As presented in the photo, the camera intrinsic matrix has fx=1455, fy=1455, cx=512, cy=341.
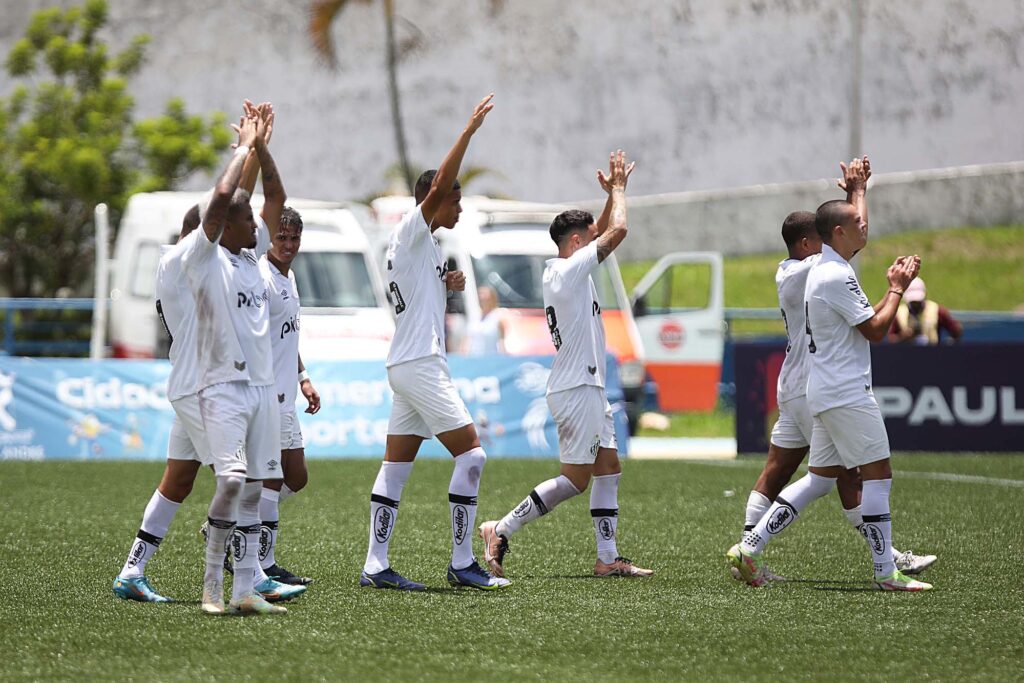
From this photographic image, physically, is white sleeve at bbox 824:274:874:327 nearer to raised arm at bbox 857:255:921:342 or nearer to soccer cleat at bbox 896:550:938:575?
raised arm at bbox 857:255:921:342

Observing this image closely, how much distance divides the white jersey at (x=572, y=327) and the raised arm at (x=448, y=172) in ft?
2.84

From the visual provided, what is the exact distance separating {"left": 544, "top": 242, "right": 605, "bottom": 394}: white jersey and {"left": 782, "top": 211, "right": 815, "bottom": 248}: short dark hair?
121cm

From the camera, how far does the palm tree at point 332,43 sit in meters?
31.7

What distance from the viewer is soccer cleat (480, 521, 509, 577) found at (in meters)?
8.12

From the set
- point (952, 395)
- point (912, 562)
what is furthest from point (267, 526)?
point (952, 395)

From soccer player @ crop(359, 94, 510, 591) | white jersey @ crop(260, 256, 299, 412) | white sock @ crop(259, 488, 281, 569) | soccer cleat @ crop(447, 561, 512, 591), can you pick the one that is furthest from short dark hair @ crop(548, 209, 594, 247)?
white sock @ crop(259, 488, 281, 569)

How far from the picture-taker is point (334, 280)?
64.9 ft

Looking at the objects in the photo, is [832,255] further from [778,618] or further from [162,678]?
[162,678]

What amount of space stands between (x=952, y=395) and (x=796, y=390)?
887 centimetres

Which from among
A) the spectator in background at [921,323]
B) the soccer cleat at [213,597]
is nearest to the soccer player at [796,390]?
the soccer cleat at [213,597]

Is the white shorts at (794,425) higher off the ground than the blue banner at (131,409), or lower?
higher

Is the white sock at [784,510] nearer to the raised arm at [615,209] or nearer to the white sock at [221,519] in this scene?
the raised arm at [615,209]

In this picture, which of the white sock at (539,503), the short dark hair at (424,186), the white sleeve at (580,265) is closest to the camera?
the short dark hair at (424,186)

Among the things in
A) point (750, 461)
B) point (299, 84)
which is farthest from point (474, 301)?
point (299, 84)
